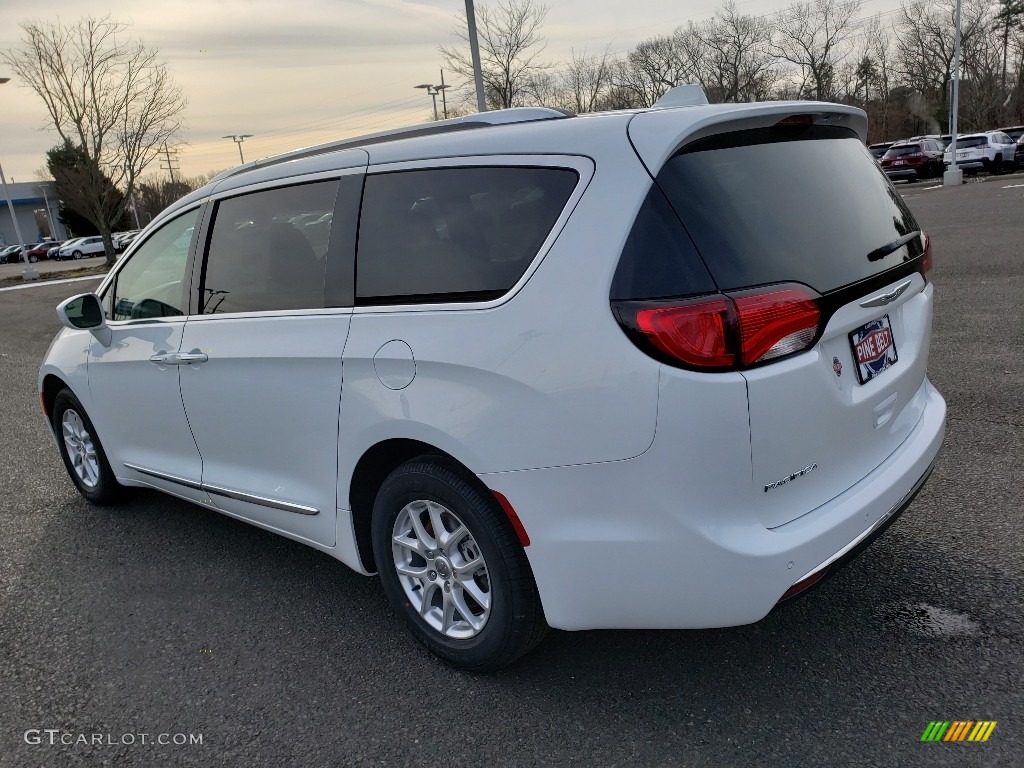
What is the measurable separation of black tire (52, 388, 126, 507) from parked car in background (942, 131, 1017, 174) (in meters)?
33.6

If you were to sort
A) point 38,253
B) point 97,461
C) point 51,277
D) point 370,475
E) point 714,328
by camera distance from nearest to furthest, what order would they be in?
1. point 714,328
2. point 370,475
3. point 97,461
4. point 51,277
5. point 38,253

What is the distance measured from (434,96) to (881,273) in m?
66.0

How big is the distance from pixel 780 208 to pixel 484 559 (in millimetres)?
1407

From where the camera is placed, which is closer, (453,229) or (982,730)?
(982,730)

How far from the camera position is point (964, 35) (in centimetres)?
6081

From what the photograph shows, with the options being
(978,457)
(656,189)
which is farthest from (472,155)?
(978,457)

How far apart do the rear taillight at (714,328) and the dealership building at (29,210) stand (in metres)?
83.5

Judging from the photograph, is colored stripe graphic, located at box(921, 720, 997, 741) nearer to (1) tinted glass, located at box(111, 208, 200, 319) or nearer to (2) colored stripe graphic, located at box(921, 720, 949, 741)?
(2) colored stripe graphic, located at box(921, 720, 949, 741)

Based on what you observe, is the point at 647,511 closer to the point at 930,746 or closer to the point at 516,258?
the point at 516,258

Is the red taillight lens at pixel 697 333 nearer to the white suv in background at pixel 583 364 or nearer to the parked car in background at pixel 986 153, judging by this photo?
the white suv in background at pixel 583 364

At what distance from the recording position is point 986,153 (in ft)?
104

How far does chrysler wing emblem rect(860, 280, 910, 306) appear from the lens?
2559mm

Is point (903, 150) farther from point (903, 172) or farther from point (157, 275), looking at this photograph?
point (157, 275)

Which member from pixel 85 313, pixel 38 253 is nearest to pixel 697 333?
pixel 85 313
